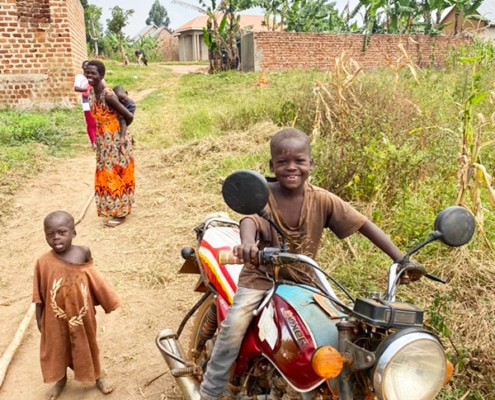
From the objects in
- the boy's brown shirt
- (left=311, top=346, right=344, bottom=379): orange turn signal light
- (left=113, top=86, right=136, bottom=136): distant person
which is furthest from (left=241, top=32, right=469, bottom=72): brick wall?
(left=311, top=346, right=344, bottom=379): orange turn signal light

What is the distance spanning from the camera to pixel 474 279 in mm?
3408

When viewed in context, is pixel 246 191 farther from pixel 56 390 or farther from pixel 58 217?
pixel 56 390

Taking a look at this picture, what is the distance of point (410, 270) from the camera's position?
1.79 meters

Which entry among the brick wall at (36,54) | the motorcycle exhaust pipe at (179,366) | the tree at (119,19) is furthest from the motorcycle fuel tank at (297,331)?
the tree at (119,19)

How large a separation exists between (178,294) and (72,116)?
865 centimetres

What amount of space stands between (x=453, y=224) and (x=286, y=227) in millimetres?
638

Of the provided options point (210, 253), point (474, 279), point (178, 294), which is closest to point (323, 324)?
point (210, 253)

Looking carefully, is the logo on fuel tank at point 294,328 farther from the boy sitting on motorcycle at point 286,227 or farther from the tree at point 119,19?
the tree at point 119,19

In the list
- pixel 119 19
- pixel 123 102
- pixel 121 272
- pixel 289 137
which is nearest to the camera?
pixel 289 137

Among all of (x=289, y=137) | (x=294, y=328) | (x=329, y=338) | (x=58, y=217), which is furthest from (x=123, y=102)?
(x=329, y=338)

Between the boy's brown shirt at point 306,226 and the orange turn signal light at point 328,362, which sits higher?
the boy's brown shirt at point 306,226

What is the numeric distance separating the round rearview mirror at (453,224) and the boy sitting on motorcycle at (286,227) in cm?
23

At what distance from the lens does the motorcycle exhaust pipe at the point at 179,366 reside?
2494 millimetres

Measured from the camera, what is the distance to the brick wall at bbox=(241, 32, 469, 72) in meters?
20.2
